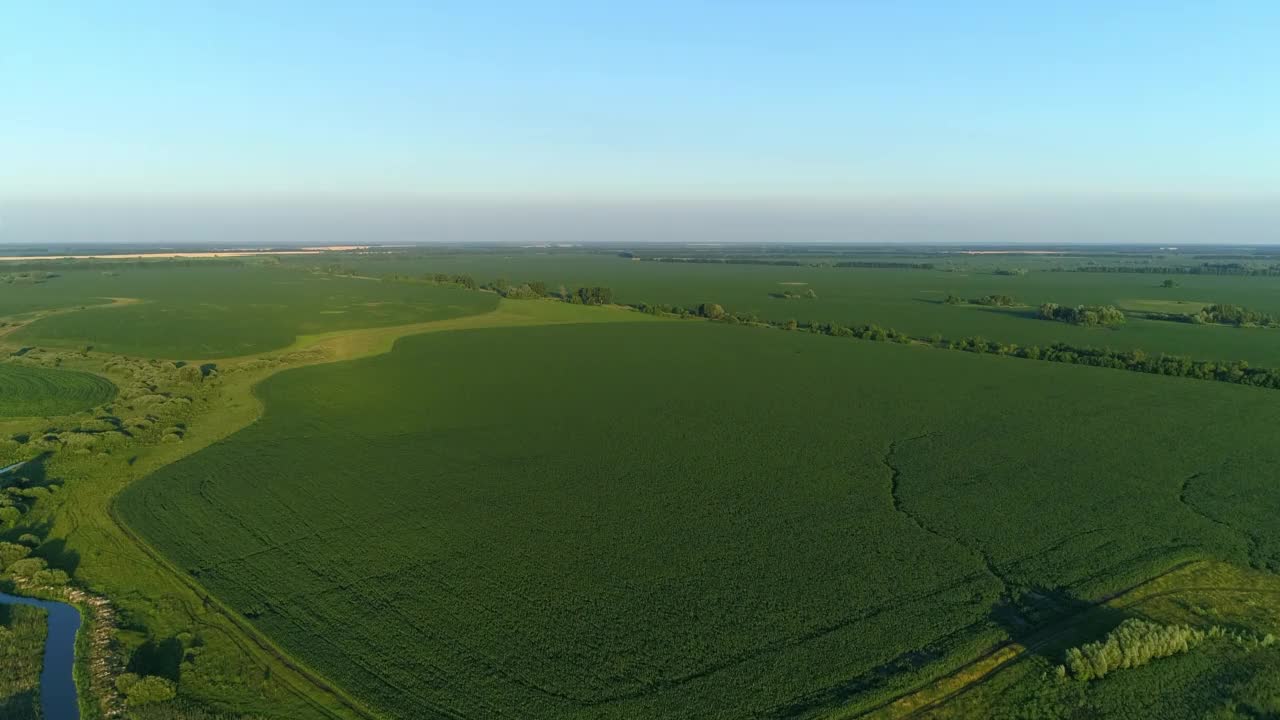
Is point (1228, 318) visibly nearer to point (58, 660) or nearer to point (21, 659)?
point (58, 660)

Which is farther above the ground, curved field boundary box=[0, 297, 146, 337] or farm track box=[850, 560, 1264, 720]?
curved field boundary box=[0, 297, 146, 337]

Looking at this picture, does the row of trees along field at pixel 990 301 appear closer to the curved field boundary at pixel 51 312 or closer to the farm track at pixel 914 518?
the farm track at pixel 914 518

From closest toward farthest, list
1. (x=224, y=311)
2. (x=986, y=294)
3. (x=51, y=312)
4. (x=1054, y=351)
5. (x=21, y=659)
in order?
(x=21, y=659) → (x=1054, y=351) → (x=51, y=312) → (x=224, y=311) → (x=986, y=294)

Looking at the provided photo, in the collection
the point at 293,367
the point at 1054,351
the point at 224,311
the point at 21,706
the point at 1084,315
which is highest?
the point at 1084,315

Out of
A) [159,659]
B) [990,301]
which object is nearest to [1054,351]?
[990,301]

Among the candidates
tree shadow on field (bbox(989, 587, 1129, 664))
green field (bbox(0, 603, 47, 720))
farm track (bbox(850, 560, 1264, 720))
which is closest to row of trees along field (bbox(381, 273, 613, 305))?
green field (bbox(0, 603, 47, 720))

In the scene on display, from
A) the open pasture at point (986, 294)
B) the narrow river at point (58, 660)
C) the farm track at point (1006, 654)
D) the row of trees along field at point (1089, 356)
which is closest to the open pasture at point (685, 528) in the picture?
the farm track at point (1006, 654)

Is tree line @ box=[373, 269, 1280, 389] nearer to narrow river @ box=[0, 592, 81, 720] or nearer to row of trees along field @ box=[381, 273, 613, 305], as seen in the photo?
row of trees along field @ box=[381, 273, 613, 305]

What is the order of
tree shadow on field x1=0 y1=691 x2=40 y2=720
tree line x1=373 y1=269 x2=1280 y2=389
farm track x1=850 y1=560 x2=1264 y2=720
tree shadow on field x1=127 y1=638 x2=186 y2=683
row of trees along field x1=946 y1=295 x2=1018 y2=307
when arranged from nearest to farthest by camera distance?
tree shadow on field x1=0 y1=691 x2=40 y2=720, farm track x1=850 y1=560 x2=1264 y2=720, tree shadow on field x1=127 y1=638 x2=186 y2=683, tree line x1=373 y1=269 x2=1280 y2=389, row of trees along field x1=946 y1=295 x2=1018 y2=307
